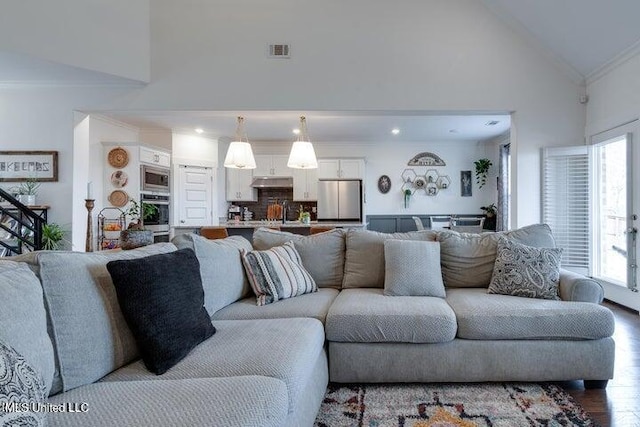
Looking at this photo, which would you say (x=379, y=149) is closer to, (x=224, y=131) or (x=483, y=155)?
(x=483, y=155)

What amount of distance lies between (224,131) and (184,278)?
5592 millimetres

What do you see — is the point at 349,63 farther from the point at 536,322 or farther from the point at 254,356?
the point at 254,356

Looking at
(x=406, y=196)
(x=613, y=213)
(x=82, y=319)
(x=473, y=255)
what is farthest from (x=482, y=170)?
(x=82, y=319)

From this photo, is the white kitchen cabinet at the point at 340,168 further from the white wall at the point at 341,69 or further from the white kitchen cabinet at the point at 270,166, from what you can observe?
the white wall at the point at 341,69

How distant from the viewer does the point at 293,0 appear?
462cm

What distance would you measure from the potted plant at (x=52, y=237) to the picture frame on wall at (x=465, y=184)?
7.24m

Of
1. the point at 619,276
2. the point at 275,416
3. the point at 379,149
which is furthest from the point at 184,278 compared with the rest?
the point at 379,149

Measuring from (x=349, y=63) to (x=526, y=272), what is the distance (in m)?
3.26

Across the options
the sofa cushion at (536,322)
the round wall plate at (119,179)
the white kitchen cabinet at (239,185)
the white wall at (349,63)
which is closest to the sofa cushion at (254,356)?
the sofa cushion at (536,322)

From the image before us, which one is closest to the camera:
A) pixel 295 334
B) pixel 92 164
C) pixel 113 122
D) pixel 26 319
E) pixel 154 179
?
pixel 26 319

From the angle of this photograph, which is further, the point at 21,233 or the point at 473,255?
the point at 21,233

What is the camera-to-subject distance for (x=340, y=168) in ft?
25.2

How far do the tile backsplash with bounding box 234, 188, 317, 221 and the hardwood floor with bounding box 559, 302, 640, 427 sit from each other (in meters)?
6.11

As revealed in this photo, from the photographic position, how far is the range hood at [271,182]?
7.89 meters
